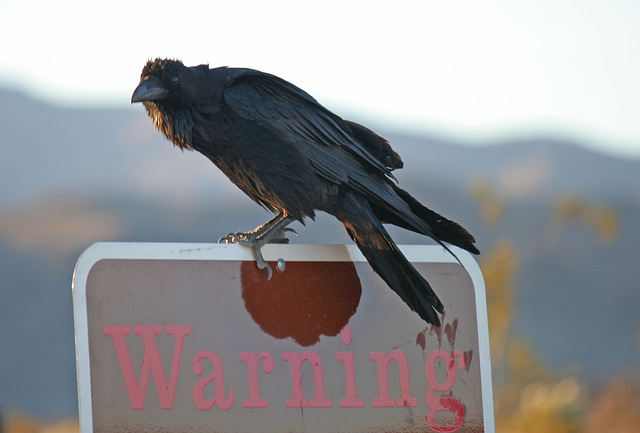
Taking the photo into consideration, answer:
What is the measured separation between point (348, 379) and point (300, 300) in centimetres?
25

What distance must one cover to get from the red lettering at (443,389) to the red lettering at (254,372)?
465mm

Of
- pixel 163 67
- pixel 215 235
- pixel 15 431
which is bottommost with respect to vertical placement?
pixel 15 431

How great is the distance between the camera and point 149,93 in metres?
3.17

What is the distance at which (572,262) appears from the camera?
2578cm

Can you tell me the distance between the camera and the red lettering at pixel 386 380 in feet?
7.14

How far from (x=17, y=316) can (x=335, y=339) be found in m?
25.4

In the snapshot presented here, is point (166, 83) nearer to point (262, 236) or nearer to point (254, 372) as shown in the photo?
point (262, 236)

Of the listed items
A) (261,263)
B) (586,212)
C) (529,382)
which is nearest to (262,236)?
(261,263)

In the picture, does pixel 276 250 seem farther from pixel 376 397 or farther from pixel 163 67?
pixel 163 67

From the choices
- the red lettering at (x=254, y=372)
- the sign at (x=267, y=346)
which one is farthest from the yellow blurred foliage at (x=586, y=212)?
the red lettering at (x=254, y=372)

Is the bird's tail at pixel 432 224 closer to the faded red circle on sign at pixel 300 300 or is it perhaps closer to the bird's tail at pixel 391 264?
the bird's tail at pixel 391 264

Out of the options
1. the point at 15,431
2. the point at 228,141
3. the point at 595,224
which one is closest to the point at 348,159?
the point at 228,141

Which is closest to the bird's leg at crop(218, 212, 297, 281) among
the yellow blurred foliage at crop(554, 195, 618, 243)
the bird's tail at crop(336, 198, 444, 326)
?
the bird's tail at crop(336, 198, 444, 326)

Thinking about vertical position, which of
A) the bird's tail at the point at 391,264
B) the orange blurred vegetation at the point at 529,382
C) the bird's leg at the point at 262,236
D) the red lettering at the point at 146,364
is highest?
the bird's leg at the point at 262,236
